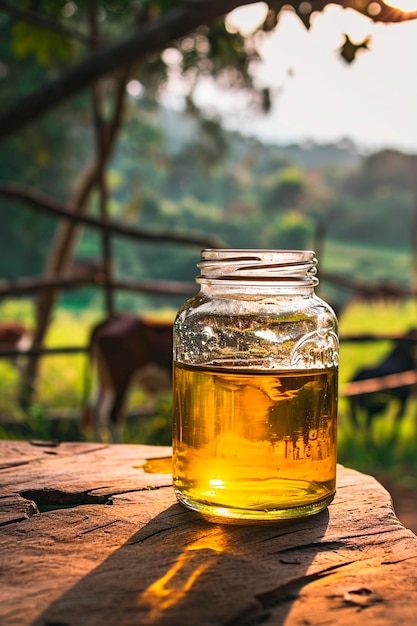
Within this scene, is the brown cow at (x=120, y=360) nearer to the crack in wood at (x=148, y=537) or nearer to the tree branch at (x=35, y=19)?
the tree branch at (x=35, y=19)

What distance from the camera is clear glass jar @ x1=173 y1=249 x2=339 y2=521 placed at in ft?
3.47

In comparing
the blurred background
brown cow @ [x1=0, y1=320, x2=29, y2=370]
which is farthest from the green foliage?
brown cow @ [x1=0, y1=320, x2=29, y2=370]

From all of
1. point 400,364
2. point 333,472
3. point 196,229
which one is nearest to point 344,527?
point 333,472

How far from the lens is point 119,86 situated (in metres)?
5.16

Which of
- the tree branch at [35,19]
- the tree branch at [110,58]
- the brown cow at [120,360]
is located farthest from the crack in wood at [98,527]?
the brown cow at [120,360]

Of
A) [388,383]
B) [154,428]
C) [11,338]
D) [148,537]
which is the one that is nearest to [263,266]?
[148,537]

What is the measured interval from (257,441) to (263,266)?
0.25 m

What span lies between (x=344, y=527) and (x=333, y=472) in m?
0.10

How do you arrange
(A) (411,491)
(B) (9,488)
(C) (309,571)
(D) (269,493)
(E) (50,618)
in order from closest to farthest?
(E) (50,618)
(C) (309,571)
(D) (269,493)
(B) (9,488)
(A) (411,491)

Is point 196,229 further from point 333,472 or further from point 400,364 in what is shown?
point 333,472

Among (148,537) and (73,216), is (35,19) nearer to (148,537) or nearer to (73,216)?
(73,216)

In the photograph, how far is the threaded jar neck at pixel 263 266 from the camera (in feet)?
3.59

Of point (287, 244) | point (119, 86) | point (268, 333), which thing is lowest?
point (268, 333)

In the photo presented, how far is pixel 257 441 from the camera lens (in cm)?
105
